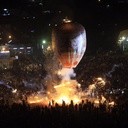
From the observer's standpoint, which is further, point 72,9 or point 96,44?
point 96,44

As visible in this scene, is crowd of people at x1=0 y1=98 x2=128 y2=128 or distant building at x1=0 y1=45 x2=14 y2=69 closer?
crowd of people at x1=0 y1=98 x2=128 y2=128

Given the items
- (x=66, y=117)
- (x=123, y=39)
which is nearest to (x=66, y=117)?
(x=66, y=117)

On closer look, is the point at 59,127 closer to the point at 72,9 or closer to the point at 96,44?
the point at 72,9

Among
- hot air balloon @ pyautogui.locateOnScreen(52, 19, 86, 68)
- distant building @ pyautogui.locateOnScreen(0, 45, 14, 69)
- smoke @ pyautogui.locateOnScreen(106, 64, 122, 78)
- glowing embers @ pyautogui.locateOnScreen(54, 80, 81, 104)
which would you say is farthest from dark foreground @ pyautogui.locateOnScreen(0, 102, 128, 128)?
distant building @ pyautogui.locateOnScreen(0, 45, 14, 69)

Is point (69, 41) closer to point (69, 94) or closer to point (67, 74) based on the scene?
point (69, 94)

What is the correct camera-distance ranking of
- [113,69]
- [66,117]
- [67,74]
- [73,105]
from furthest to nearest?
[67,74], [113,69], [73,105], [66,117]

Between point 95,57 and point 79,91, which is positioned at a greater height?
point 95,57

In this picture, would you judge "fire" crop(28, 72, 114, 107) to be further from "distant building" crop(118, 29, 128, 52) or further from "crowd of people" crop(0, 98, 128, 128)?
"distant building" crop(118, 29, 128, 52)

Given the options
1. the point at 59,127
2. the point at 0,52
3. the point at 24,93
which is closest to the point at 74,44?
the point at 24,93

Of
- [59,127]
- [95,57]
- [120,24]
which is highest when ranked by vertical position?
[120,24]
